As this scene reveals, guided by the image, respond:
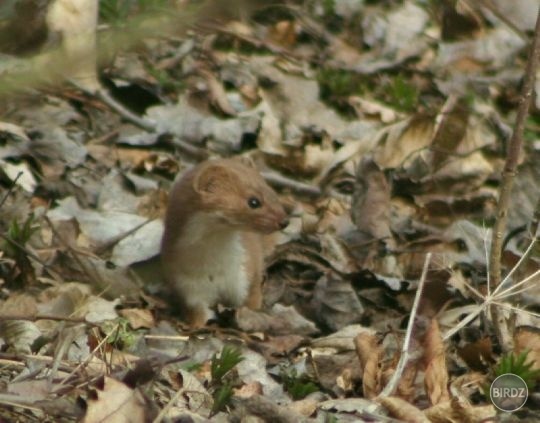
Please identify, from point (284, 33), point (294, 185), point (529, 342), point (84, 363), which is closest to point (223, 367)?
point (84, 363)

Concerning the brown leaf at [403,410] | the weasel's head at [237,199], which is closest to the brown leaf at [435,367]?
the brown leaf at [403,410]

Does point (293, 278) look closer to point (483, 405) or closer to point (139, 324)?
point (139, 324)

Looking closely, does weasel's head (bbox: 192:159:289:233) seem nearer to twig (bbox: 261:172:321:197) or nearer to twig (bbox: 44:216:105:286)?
twig (bbox: 44:216:105:286)

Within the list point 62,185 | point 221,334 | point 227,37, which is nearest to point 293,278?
point 221,334

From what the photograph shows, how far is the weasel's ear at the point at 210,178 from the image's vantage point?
5.88 metres

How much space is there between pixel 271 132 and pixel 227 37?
1.63 meters

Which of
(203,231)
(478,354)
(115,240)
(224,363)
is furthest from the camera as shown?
(115,240)

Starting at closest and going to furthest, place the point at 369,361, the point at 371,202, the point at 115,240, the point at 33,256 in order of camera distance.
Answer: the point at 369,361 → the point at 33,256 → the point at 115,240 → the point at 371,202

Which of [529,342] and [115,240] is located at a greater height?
[529,342]

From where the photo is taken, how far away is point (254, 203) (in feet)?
19.3

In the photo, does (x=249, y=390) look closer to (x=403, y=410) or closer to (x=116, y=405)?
(x=403, y=410)

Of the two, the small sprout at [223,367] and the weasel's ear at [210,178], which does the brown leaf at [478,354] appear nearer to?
the small sprout at [223,367]

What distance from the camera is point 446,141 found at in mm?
7520

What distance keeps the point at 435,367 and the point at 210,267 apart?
155cm
